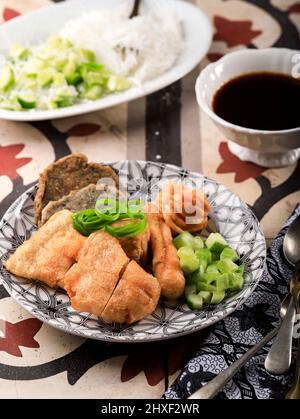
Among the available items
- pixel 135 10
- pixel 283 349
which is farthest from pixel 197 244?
pixel 135 10

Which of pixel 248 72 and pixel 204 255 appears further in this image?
pixel 248 72

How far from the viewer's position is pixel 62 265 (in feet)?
7.85

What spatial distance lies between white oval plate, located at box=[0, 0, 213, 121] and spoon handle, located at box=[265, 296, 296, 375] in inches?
61.1

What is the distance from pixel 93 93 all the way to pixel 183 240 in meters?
1.20

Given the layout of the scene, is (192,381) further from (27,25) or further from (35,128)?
(27,25)

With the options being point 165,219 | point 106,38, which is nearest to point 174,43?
point 106,38

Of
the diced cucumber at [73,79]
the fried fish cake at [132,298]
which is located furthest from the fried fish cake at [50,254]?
the diced cucumber at [73,79]

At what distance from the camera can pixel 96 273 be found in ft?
7.52

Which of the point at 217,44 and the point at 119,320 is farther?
the point at 217,44

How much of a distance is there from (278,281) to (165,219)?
0.50m

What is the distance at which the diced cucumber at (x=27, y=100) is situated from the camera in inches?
131

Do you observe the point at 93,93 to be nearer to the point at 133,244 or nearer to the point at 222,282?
the point at 133,244

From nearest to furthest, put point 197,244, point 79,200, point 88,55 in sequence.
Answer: point 197,244, point 79,200, point 88,55

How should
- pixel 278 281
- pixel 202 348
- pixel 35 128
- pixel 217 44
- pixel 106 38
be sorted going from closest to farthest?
1. pixel 202 348
2. pixel 278 281
3. pixel 35 128
4. pixel 106 38
5. pixel 217 44
